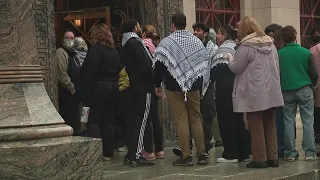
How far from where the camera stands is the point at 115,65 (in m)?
10.6

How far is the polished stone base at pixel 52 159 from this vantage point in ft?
19.5

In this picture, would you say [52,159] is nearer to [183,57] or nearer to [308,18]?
[183,57]

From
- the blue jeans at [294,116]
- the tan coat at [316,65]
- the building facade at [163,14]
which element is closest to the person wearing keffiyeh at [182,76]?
the blue jeans at [294,116]

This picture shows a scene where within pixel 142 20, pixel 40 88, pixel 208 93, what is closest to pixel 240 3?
pixel 142 20

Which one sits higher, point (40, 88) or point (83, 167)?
point (40, 88)

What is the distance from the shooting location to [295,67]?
1029cm

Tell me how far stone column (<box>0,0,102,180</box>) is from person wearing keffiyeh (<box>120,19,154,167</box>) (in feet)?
10.7

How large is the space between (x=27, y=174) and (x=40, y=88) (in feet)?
3.14

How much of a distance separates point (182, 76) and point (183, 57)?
0.94 feet

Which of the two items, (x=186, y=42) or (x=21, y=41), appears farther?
(x=186, y=42)

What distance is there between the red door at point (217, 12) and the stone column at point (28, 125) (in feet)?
28.4

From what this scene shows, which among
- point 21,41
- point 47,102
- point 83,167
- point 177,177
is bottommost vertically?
point 177,177

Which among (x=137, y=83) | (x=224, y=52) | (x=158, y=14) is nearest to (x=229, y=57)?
(x=224, y=52)

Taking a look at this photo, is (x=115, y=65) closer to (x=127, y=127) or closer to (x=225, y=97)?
(x=127, y=127)
